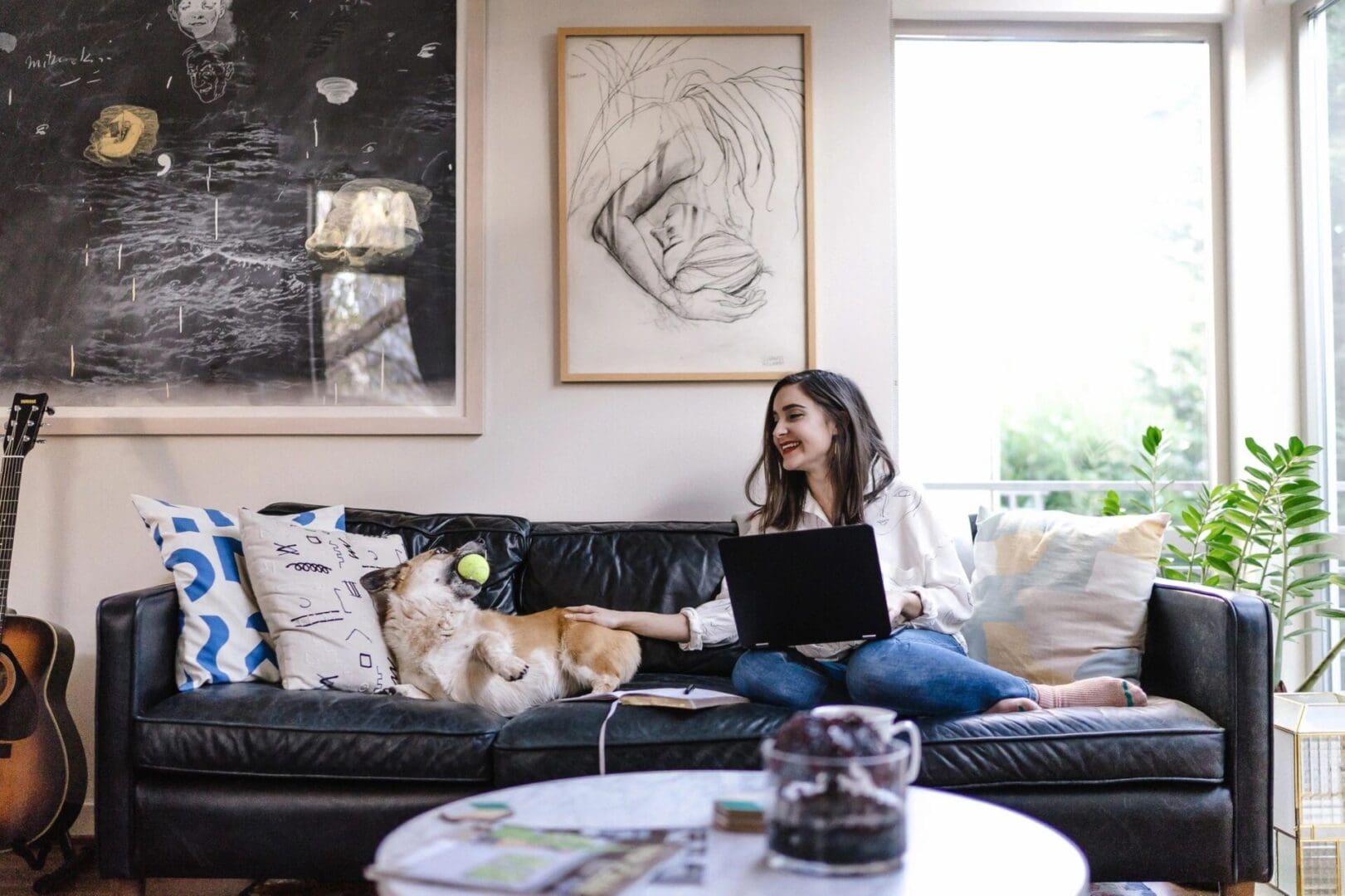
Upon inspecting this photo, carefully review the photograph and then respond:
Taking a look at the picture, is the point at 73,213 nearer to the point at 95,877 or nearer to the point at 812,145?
the point at 95,877

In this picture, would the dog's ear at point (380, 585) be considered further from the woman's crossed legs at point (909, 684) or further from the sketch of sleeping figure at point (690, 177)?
the sketch of sleeping figure at point (690, 177)

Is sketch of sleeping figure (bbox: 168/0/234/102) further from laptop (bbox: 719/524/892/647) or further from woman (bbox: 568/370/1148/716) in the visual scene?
laptop (bbox: 719/524/892/647)

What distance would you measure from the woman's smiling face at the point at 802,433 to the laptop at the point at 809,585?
42 cm

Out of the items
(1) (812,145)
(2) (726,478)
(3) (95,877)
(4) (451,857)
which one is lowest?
(3) (95,877)

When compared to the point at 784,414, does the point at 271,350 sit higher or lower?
higher

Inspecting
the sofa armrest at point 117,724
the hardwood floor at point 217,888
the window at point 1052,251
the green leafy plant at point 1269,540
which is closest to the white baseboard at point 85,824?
the hardwood floor at point 217,888

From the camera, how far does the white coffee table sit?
3.19ft

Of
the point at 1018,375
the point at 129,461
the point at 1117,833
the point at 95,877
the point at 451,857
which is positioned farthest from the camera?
the point at 1018,375

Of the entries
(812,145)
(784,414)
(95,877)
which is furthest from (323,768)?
(812,145)

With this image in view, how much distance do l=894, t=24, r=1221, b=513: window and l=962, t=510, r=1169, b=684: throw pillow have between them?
578 millimetres

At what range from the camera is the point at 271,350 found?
271cm

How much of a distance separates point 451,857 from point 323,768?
914mm

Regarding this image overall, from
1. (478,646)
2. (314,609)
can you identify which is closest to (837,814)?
(478,646)

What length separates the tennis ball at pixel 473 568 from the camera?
2260 mm
